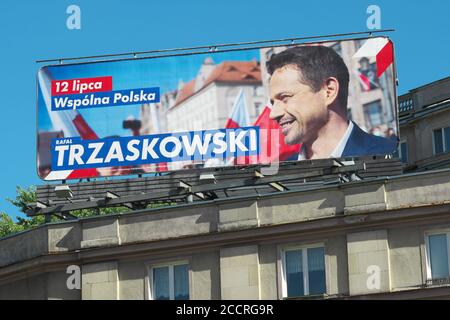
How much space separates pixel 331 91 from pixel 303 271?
7528mm

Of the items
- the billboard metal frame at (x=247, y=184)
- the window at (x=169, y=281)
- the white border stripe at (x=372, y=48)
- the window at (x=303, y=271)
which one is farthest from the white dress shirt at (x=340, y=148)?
the window at (x=169, y=281)

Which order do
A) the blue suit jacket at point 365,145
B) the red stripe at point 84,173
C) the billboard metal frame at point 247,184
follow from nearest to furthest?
1. the billboard metal frame at point 247,184
2. the blue suit jacket at point 365,145
3. the red stripe at point 84,173

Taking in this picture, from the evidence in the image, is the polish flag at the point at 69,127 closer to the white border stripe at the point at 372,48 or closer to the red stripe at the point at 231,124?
the red stripe at the point at 231,124

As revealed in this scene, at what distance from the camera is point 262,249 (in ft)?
141

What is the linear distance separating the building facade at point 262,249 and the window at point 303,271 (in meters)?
0.03

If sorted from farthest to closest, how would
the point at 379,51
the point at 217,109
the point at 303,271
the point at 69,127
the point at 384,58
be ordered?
the point at 69,127 → the point at 217,109 → the point at 379,51 → the point at 384,58 → the point at 303,271

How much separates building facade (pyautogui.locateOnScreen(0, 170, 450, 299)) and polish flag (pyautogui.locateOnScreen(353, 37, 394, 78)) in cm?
611

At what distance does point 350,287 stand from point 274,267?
257 centimetres

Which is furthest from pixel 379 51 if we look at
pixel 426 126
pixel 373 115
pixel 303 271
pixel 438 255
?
pixel 426 126

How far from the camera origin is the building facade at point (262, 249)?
4128 cm

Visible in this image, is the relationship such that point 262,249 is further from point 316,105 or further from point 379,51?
point 379,51
